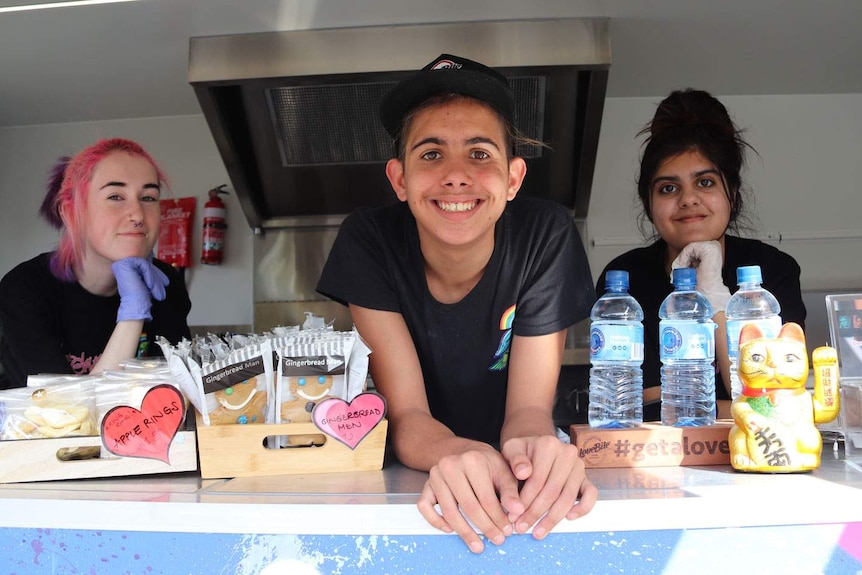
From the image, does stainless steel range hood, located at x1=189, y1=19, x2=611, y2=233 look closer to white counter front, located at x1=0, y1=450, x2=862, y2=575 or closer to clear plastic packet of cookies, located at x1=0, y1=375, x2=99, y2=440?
clear plastic packet of cookies, located at x1=0, y1=375, x2=99, y2=440

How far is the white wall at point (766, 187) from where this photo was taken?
3.52 m

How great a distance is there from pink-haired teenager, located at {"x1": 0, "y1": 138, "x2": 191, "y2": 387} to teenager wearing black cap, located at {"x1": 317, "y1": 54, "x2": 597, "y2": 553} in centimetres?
52

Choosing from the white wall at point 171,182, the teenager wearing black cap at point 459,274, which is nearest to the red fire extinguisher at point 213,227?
the white wall at point 171,182

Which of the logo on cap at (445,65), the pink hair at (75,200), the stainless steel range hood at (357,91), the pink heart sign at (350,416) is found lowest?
the pink heart sign at (350,416)

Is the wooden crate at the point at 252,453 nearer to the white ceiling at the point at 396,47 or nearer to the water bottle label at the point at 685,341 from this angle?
the water bottle label at the point at 685,341

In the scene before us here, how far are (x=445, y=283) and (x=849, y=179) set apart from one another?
3027 mm

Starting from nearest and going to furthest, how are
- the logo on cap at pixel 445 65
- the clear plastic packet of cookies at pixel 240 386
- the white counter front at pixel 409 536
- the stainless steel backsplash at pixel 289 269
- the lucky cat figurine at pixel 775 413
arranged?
the white counter front at pixel 409 536 < the lucky cat figurine at pixel 775 413 < the clear plastic packet of cookies at pixel 240 386 < the logo on cap at pixel 445 65 < the stainless steel backsplash at pixel 289 269

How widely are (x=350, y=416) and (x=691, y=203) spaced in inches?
41.7

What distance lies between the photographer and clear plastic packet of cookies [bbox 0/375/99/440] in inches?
40.6

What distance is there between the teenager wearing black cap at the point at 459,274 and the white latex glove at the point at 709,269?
29 centimetres

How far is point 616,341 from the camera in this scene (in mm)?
1096

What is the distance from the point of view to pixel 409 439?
110 cm

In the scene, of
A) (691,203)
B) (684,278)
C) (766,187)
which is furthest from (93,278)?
(766,187)

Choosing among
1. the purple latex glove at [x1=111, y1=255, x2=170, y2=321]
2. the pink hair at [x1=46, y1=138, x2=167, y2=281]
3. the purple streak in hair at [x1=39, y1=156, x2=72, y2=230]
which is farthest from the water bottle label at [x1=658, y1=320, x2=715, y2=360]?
the purple streak in hair at [x1=39, y1=156, x2=72, y2=230]
